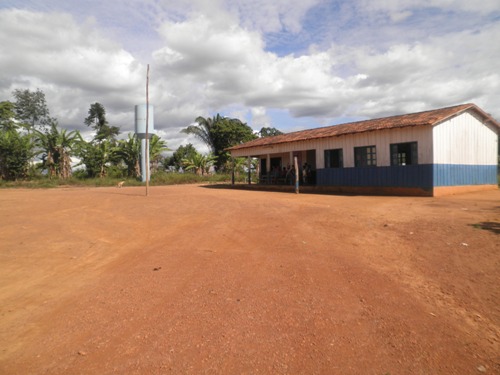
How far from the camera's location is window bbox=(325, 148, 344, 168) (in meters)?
16.3

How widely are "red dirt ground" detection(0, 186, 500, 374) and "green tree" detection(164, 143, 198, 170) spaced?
3177 cm

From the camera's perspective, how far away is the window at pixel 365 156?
1482 centimetres

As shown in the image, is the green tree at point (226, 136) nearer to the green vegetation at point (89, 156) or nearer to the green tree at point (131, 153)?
the green vegetation at point (89, 156)

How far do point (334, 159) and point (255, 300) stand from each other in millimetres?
14173

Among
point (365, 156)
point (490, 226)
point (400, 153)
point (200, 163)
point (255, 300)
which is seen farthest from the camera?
point (200, 163)

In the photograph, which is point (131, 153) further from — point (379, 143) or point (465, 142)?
point (465, 142)

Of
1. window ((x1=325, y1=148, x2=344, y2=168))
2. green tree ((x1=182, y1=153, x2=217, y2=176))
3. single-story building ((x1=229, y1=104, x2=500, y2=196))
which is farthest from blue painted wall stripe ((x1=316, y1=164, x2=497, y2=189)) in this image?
green tree ((x1=182, y1=153, x2=217, y2=176))

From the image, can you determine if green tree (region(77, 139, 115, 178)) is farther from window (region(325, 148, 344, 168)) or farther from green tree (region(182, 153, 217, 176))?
window (region(325, 148, 344, 168))

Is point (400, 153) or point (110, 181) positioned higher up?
point (400, 153)

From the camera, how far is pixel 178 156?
38219 mm

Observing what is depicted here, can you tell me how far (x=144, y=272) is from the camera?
443 cm

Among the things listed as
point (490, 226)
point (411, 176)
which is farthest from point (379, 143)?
point (490, 226)

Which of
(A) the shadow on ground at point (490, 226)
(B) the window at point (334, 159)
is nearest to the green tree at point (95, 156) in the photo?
(B) the window at point (334, 159)

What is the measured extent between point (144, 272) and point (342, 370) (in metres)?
3.00
